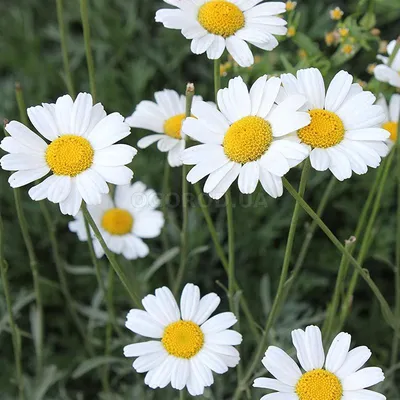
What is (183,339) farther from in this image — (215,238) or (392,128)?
(392,128)

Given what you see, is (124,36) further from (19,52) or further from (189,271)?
(189,271)

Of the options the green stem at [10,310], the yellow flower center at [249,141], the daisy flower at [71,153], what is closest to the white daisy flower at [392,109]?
the yellow flower center at [249,141]

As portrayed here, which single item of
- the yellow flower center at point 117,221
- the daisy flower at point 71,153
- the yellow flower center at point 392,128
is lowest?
the daisy flower at point 71,153

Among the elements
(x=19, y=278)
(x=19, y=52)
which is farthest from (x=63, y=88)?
(x=19, y=278)

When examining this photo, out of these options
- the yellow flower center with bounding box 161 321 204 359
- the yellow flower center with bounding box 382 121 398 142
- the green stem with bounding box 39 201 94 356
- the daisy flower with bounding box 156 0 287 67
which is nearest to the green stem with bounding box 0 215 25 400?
the green stem with bounding box 39 201 94 356

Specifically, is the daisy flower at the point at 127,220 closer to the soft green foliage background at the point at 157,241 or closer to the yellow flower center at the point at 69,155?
the soft green foliage background at the point at 157,241

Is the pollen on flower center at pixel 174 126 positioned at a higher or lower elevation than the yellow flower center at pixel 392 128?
lower
